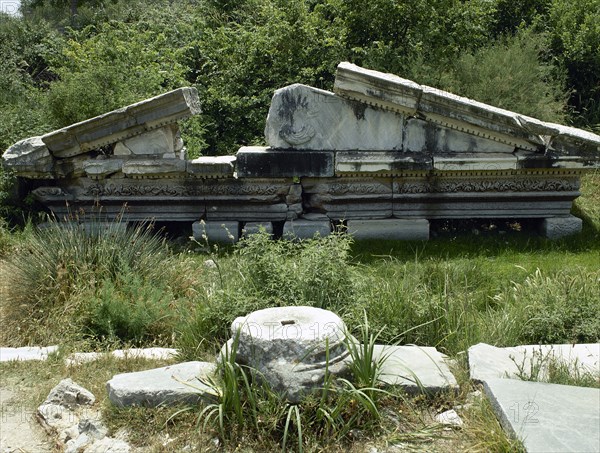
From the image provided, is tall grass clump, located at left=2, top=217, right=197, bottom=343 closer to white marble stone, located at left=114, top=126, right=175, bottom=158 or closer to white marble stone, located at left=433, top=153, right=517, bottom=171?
white marble stone, located at left=114, top=126, right=175, bottom=158

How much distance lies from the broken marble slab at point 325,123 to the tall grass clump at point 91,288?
2.28 metres

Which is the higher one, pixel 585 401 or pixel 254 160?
pixel 254 160

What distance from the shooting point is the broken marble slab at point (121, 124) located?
28.0 feet

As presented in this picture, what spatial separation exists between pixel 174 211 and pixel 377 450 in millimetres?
5187

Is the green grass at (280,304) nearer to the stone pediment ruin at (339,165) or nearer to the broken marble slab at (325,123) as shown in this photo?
the stone pediment ruin at (339,165)

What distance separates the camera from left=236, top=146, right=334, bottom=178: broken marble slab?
8.64 meters

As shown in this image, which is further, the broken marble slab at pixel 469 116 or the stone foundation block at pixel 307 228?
the stone foundation block at pixel 307 228

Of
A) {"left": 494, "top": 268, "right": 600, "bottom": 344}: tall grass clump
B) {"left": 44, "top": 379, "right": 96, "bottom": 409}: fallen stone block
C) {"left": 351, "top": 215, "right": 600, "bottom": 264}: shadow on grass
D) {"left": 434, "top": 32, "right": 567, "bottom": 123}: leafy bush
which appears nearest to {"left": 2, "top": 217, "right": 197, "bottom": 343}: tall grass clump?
{"left": 44, "top": 379, "right": 96, "bottom": 409}: fallen stone block

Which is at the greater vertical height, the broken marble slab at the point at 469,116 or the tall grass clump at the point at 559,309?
the broken marble slab at the point at 469,116

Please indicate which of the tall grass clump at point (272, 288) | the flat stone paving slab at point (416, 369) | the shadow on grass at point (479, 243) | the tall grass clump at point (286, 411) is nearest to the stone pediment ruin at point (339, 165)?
the shadow on grass at point (479, 243)

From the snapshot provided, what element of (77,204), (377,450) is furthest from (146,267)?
(377,450)

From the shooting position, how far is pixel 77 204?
29.6 ft

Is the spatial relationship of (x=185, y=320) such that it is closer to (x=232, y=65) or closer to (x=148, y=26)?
(x=232, y=65)

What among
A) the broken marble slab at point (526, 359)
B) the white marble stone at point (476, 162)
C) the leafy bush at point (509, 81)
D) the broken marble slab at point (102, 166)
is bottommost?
the broken marble slab at point (526, 359)
